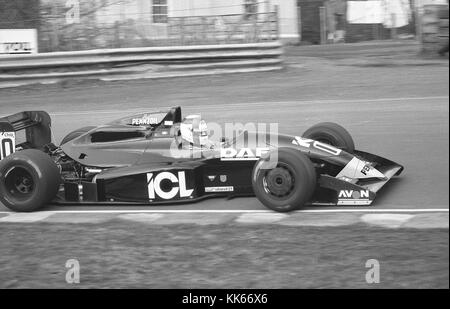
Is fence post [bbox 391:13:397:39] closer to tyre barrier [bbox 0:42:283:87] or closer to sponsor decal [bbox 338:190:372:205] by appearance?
tyre barrier [bbox 0:42:283:87]

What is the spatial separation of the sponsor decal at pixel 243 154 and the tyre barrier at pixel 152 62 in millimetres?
8060

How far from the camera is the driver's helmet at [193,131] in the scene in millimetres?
7031

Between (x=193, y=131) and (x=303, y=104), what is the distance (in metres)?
4.85

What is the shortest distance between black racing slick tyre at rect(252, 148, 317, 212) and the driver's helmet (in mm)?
913

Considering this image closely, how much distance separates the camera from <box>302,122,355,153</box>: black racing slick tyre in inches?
293

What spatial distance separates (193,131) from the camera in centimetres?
705

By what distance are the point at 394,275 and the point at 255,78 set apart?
10.7 metres

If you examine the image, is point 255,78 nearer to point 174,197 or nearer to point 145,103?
point 145,103

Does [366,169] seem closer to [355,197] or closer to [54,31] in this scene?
[355,197]
